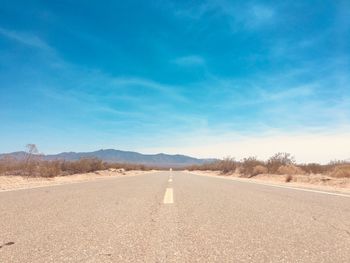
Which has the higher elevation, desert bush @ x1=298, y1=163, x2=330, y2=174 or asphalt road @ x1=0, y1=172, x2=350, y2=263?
desert bush @ x1=298, y1=163, x2=330, y2=174

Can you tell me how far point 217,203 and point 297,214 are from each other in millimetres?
1713

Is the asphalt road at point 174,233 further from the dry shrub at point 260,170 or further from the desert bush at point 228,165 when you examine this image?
the desert bush at point 228,165

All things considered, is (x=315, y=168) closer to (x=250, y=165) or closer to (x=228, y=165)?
(x=250, y=165)

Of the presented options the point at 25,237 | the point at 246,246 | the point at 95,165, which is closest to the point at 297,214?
the point at 246,246

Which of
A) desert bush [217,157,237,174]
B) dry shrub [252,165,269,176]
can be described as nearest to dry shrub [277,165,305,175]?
dry shrub [252,165,269,176]

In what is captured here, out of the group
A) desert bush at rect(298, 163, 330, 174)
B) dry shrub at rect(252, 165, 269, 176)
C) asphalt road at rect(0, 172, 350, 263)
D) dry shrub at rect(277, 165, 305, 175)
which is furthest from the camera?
dry shrub at rect(252, 165, 269, 176)

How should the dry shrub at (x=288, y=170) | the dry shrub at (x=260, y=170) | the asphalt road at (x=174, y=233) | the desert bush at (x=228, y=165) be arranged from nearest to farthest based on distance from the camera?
the asphalt road at (x=174, y=233), the dry shrub at (x=288, y=170), the dry shrub at (x=260, y=170), the desert bush at (x=228, y=165)

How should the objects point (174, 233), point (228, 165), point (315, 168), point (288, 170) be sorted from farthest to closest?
point (228, 165), point (315, 168), point (288, 170), point (174, 233)

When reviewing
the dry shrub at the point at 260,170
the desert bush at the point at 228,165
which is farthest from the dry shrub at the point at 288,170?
the desert bush at the point at 228,165

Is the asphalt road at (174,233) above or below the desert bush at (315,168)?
below

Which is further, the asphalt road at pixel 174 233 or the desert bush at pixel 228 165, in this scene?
the desert bush at pixel 228 165

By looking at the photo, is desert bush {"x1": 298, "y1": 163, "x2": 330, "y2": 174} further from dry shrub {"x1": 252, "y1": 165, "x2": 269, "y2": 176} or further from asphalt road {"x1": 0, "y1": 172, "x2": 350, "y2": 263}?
asphalt road {"x1": 0, "y1": 172, "x2": 350, "y2": 263}

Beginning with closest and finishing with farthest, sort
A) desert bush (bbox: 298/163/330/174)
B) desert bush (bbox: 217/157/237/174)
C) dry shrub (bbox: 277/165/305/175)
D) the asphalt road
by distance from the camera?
1. the asphalt road
2. dry shrub (bbox: 277/165/305/175)
3. desert bush (bbox: 298/163/330/174)
4. desert bush (bbox: 217/157/237/174)

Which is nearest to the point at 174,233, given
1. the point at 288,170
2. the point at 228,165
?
the point at 288,170
